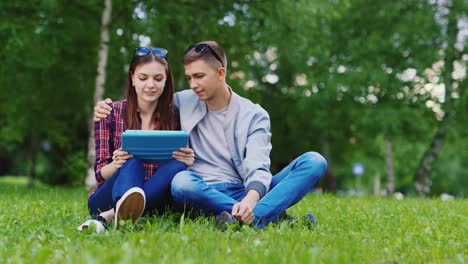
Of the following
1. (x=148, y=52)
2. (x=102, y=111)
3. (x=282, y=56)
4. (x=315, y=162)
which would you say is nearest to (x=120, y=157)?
(x=102, y=111)

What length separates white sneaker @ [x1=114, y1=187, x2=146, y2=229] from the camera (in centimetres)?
381

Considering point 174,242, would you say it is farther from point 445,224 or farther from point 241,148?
point 445,224

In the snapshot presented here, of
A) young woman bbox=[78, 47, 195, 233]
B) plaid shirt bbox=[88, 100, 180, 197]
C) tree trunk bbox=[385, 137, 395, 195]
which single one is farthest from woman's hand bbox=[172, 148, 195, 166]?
tree trunk bbox=[385, 137, 395, 195]

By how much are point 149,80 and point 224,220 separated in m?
1.13

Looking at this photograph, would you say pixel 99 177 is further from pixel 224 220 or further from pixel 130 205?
pixel 224 220

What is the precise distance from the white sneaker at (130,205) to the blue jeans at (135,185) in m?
0.15

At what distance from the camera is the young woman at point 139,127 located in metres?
4.13

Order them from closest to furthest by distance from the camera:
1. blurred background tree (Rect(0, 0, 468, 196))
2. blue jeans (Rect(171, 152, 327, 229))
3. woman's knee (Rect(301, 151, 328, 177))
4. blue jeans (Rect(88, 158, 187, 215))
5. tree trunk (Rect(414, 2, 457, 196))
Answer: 1. blue jeans (Rect(88, 158, 187, 215))
2. blue jeans (Rect(171, 152, 327, 229))
3. woman's knee (Rect(301, 151, 328, 177))
4. blurred background tree (Rect(0, 0, 468, 196))
5. tree trunk (Rect(414, 2, 457, 196))

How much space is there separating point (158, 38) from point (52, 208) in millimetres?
8536

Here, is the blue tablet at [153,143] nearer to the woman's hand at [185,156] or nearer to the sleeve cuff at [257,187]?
the woman's hand at [185,156]

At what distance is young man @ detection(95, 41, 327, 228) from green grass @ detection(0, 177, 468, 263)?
0.17 metres

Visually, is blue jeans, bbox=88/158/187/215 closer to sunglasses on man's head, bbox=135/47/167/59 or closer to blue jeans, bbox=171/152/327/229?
blue jeans, bbox=171/152/327/229

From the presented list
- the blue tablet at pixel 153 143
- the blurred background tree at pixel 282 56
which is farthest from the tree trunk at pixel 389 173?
the blue tablet at pixel 153 143

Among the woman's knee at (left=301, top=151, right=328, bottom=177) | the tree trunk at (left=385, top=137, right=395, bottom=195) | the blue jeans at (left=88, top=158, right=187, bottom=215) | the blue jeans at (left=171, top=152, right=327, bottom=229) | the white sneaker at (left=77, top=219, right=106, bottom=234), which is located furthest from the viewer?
the tree trunk at (left=385, top=137, right=395, bottom=195)
